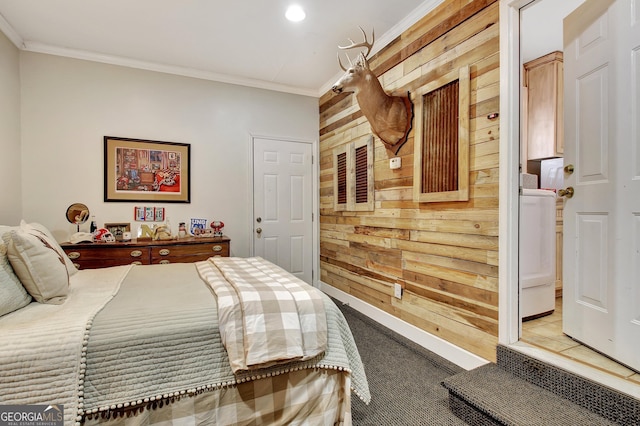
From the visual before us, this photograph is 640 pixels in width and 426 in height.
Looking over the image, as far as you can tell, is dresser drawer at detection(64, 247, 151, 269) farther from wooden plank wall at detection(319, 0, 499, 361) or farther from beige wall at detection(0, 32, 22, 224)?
wooden plank wall at detection(319, 0, 499, 361)

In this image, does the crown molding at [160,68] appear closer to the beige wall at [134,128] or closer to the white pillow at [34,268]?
the beige wall at [134,128]

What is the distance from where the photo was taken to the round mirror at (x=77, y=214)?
313cm

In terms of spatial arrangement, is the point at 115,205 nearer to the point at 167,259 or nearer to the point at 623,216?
the point at 167,259

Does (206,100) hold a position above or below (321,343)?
above

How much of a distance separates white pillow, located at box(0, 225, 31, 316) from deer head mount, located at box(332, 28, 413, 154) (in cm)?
243

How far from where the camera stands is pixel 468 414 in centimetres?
161

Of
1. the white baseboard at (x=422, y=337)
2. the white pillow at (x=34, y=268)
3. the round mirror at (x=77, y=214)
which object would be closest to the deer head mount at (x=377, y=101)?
the white baseboard at (x=422, y=337)

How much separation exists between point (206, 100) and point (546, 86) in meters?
3.76

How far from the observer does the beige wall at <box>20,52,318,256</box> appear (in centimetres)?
308

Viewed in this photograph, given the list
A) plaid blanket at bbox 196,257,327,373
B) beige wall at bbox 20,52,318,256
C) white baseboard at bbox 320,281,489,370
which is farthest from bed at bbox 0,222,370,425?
beige wall at bbox 20,52,318,256

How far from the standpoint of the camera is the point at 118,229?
333cm

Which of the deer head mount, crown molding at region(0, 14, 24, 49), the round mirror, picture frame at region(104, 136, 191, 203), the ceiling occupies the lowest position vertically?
the round mirror

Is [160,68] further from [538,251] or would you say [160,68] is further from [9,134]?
[538,251]

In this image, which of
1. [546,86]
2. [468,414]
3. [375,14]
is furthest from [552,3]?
[468,414]
